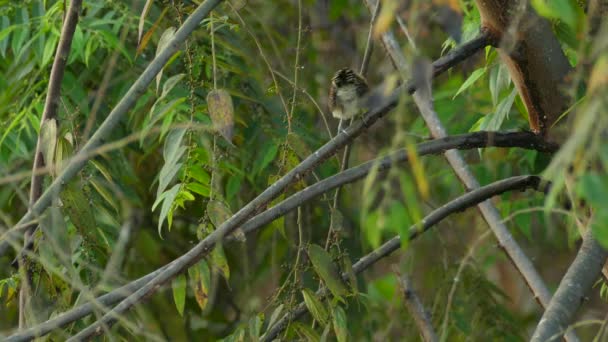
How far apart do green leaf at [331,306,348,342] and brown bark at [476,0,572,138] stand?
632 millimetres

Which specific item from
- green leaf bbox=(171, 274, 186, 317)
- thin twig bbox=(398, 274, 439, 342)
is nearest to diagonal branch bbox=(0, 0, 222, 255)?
green leaf bbox=(171, 274, 186, 317)

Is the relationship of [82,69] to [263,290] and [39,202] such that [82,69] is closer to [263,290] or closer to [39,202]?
[39,202]

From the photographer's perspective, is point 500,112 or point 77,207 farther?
point 500,112

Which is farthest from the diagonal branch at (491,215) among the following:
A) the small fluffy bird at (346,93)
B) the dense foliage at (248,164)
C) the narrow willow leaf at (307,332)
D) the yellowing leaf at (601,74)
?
the yellowing leaf at (601,74)

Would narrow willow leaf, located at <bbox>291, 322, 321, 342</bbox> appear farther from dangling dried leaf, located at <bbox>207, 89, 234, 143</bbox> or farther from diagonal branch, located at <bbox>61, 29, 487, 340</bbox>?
dangling dried leaf, located at <bbox>207, 89, 234, 143</bbox>

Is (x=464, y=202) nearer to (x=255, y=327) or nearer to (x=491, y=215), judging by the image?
(x=255, y=327)

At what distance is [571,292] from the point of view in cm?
206

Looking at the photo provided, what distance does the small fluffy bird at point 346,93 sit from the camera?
8.46 feet

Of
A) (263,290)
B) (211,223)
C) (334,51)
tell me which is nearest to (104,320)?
(211,223)

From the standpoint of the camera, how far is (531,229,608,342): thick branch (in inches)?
76.3

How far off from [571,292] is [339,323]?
54 centimetres

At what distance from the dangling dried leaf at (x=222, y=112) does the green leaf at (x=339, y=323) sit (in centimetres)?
55

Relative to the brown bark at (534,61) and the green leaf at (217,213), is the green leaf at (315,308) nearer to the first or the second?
the green leaf at (217,213)

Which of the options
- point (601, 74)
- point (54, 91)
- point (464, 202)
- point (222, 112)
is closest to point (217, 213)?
point (222, 112)
